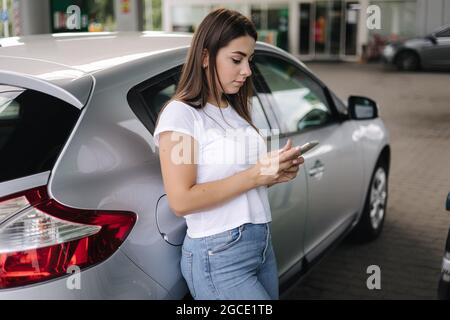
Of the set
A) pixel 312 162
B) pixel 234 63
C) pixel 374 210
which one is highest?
pixel 234 63

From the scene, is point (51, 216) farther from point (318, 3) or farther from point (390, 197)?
point (318, 3)

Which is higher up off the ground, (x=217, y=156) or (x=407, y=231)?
(x=217, y=156)

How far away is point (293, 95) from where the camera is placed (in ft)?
13.8

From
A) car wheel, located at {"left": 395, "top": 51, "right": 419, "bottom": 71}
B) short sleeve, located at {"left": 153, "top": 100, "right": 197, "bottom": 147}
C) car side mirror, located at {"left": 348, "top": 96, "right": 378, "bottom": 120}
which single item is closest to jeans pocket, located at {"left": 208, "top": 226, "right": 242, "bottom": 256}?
short sleeve, located at {"left": 153, "top": 100, "right": 197, "bottom": 147}

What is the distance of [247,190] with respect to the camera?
2.03 metres

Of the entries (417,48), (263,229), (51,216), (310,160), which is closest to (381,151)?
(310,160)

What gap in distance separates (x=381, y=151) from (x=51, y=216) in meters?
3.40

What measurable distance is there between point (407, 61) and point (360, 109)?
16855 millimetres

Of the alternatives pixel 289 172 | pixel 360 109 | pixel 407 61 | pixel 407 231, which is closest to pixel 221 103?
pixel 289 172

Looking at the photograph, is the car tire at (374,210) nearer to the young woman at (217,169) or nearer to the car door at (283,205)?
the car door at (283,205)

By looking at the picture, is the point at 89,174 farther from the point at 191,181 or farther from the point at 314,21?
the point at 314,21

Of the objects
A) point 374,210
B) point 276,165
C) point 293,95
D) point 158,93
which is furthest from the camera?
point 374,210

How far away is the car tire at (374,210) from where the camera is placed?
4789 millimetres
